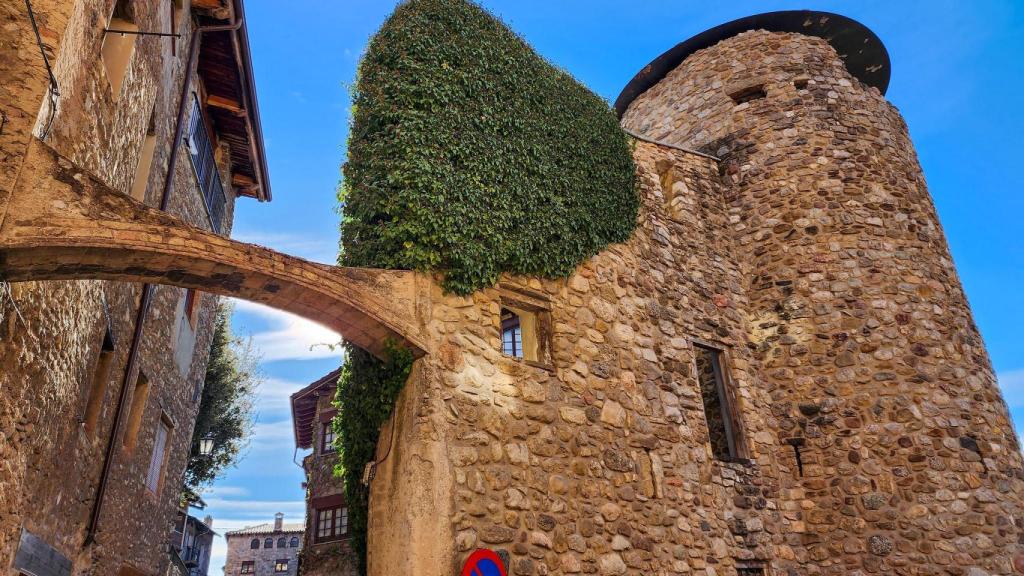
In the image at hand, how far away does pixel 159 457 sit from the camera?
376 inches

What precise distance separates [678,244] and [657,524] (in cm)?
375

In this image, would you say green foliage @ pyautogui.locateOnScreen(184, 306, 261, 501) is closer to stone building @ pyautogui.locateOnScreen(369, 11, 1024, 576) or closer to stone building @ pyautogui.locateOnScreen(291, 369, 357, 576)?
stone building @ pyautogui.locateOnScreen(291, 369, 357, 576)

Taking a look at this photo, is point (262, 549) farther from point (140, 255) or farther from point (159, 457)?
point (140, 255)

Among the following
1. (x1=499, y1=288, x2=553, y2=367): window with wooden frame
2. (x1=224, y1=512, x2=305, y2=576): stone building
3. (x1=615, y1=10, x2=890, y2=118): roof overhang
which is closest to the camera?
(x1=499, y1=288, x2=553, y2=367): window with wooden frame

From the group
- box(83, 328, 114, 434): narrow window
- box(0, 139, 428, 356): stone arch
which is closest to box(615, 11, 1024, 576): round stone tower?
box(0, 139, 428, 356): stone arch

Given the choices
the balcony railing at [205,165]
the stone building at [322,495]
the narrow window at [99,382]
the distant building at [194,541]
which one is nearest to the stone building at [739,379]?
the narrow window at [99,382]

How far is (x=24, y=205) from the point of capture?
149 inches

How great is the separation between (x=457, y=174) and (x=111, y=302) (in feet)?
12.7

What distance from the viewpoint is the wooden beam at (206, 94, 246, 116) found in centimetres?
1059

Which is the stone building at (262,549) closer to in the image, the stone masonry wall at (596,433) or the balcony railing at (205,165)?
the balcony railing at (205,165)

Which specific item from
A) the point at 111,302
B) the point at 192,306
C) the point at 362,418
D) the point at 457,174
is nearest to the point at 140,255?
the point at 362,418

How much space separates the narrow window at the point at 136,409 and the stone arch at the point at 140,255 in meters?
4.48

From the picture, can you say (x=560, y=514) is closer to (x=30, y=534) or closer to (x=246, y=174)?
(x=30, y=534)

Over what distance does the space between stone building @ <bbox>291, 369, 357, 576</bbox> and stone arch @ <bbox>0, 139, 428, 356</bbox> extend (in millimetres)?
10394
